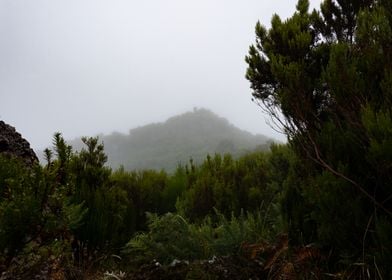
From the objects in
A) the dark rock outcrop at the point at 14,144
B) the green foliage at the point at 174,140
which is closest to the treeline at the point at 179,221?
the dark rock outcrop at the point at 14,144

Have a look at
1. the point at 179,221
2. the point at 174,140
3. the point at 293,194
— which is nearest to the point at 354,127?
the point at 293,194

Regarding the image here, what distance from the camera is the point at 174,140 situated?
7881 centimetres

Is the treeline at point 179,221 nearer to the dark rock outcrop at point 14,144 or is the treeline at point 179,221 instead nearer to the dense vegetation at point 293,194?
the dense vegetation at point 293,194

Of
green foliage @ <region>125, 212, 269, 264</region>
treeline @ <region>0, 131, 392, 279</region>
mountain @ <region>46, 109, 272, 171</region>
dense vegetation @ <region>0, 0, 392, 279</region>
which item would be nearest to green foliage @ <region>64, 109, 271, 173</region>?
mountain @ <region>46, 109, 272, 171</region>

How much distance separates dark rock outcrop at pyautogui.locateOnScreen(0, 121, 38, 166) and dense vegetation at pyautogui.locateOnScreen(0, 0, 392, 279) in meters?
0.79

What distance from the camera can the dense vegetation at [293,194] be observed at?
245cm

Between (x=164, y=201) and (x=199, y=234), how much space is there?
128 inches

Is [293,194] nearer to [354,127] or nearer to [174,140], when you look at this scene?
[354,127]

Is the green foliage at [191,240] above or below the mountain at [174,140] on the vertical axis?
below

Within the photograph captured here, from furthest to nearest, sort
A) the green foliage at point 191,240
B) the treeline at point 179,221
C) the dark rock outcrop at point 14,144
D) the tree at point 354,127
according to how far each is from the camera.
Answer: the dark rock outcrop at point 14,144, the green foliage at point 191,240, the tree at point 354,127, the treeline at point 179,221

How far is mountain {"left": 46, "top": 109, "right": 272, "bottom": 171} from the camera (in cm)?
6525

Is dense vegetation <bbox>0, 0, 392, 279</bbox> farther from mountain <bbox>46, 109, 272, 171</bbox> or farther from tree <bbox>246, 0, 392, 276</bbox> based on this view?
mountain <bbox>46, 109, 272, 171</bbox>

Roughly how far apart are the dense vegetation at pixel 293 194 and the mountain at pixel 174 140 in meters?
51.9

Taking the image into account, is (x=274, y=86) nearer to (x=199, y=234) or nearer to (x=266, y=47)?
(x=266, y=47)
